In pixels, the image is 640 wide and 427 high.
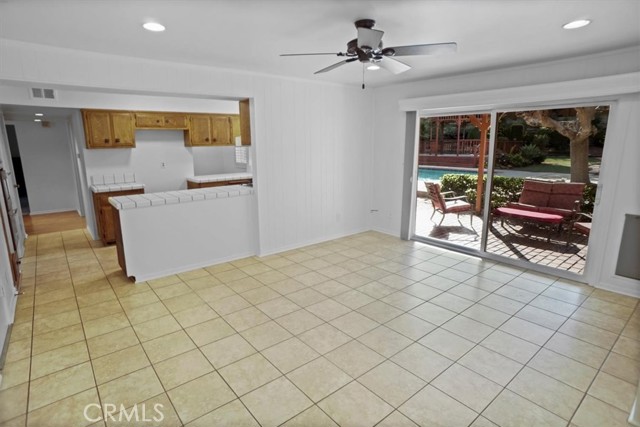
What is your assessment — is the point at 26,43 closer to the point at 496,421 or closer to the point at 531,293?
the point at 496,421

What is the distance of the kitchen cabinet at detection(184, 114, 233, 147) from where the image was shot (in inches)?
236

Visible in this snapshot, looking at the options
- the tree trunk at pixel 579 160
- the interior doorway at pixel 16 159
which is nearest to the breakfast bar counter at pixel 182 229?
the tree trunk at pixel 579 160

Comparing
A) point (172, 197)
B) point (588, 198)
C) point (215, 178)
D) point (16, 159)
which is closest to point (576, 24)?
point (588, 198)

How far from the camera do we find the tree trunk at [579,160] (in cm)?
509

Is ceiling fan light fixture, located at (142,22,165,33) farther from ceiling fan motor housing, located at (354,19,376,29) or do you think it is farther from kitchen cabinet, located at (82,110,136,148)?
kitchen cabinet, located at (82,110,136,148)

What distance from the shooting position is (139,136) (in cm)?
567

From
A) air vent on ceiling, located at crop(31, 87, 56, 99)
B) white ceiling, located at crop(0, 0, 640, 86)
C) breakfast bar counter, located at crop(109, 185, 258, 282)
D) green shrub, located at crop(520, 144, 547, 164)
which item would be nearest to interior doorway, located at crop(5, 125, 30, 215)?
air vent on ceiling, located at crop(31, 87, 56, 99)

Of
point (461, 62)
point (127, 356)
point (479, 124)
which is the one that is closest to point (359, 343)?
point (127, 356)

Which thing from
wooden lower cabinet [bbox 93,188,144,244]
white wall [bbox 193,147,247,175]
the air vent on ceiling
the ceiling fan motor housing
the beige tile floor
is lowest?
the beige tile floor

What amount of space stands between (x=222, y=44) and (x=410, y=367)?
3.01 metres

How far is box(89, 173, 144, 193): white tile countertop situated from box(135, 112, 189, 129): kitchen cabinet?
0.87 metres

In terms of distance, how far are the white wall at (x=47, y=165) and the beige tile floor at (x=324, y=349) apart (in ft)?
13.8

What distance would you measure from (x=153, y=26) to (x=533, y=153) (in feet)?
21.6

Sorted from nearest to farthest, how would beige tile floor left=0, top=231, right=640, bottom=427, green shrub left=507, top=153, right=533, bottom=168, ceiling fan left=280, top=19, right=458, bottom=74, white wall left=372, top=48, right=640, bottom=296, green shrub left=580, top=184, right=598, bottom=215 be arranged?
beige tile floor left=0, top=231, right=640, bottom=427 < ceiling fan left=280, top=19, right=458, bottom=74 < white wall left=372, top=48, right=640, bottom=296 < green shrub left=580, top=184, right=598, bottom=215 < green shrub left=507, top=153, right=533, bottom=168
